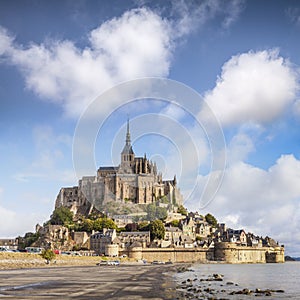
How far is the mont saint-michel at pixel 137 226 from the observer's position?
10100cm

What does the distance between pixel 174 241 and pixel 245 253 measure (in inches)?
766

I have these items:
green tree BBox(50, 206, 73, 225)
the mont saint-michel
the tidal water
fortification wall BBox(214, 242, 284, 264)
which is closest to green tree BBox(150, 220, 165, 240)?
the mont saint-michel

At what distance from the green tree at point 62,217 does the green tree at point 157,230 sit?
22899mm

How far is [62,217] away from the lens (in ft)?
387

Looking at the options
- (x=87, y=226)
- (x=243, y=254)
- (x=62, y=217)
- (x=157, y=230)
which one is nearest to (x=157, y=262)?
(x=157, y=230)

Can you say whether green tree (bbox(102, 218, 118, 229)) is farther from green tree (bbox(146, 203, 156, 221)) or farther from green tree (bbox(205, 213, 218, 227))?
green tree (bbox(205, 213, 218, 227))

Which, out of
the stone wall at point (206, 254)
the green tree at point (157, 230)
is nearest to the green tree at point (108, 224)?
the green tree at point (157, 230)

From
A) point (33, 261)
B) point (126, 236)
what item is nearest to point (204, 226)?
point (126, 236)

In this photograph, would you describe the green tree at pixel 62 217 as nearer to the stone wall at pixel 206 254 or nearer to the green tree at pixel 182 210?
the stone wall at pixel 206 254

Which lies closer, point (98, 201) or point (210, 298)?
point (210, 298)

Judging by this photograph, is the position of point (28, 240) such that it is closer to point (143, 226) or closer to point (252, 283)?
point (143, 226)

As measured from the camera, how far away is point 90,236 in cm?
10312

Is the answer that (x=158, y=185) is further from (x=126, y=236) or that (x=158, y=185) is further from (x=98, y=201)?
(x=126, y=236)

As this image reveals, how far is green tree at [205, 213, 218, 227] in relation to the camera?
452 ft
